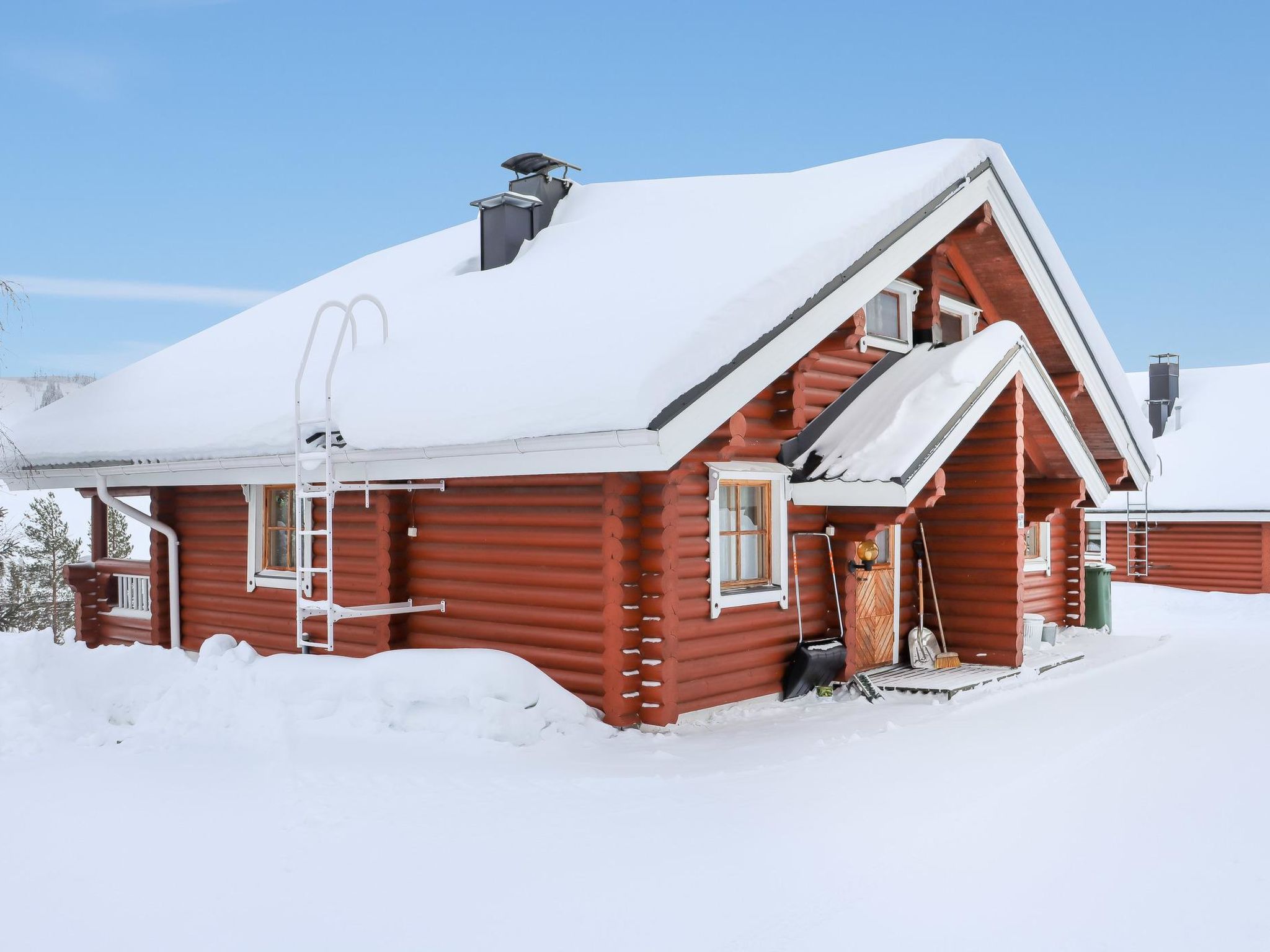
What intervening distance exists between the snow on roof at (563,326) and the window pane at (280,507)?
107 cm

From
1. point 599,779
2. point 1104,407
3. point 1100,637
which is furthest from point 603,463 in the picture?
point 1100,637

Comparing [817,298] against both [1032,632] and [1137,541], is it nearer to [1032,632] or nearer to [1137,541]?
[1032,632]

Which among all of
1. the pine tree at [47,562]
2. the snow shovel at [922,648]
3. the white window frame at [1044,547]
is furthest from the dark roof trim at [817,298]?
the pine tree at [47,562]

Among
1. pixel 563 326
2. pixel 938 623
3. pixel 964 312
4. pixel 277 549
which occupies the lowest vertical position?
pixel 938 623

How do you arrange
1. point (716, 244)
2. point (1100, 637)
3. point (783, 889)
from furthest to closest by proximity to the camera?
point (1100, 637), point (716, 244), point (783, 889)

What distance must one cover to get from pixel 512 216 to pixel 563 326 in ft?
14.0

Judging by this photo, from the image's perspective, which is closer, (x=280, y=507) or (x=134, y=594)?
(x=280, y=507)

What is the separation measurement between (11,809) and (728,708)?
5480 millimetres

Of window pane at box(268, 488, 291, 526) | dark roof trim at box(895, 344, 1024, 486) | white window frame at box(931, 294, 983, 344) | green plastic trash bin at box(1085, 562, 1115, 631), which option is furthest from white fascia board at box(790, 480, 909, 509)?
green plastic trash bin at box(1085, 562, 1115, 631)

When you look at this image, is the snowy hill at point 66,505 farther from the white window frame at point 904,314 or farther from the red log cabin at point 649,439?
the white window frame at point 904,314

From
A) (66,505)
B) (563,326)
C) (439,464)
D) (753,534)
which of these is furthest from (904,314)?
(66,505)

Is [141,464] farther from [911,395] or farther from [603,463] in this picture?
[911,395]

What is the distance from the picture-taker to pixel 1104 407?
13.5m

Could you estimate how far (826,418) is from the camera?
10258 millimetres
